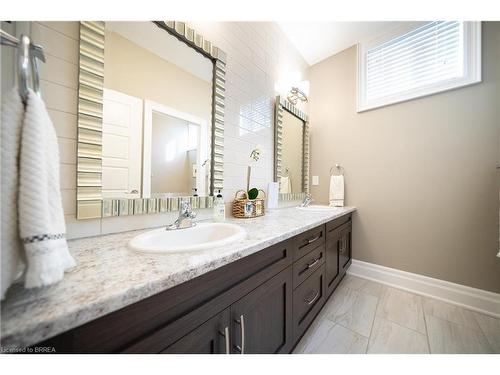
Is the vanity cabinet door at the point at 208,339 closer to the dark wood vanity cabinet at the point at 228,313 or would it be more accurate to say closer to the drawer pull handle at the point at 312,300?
the dark wood vanity cabinet at the point at 228,313

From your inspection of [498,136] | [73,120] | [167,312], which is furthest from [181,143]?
[498,136]

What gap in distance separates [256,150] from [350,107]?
4.34ft

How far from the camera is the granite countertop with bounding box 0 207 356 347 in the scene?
0.92 feet

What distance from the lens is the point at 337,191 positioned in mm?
2016

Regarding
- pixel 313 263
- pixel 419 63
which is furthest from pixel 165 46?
pixel 419 63

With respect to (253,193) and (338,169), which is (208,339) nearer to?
(253,193)

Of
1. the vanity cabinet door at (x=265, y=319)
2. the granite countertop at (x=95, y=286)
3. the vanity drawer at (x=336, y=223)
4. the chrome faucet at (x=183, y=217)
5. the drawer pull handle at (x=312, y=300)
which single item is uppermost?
the chrome faucet at (x=183, y=217)

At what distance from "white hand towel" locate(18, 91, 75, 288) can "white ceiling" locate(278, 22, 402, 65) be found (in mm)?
2160

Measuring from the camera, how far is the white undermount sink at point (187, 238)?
1.90 feet

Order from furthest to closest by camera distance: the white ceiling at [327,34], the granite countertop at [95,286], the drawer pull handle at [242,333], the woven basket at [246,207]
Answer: the white ceiling at [327,34] → the woven basket at [246,207] → the drawer pull handle at [242,333] → the granite countertop at [95,286]

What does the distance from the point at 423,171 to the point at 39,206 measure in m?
2.32

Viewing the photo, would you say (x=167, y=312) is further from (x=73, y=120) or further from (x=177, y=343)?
(x=73, y=120)

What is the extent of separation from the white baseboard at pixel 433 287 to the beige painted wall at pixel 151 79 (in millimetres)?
2070

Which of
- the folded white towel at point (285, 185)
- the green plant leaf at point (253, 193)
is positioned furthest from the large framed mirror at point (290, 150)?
the green plant leaf at point (253, 193)
